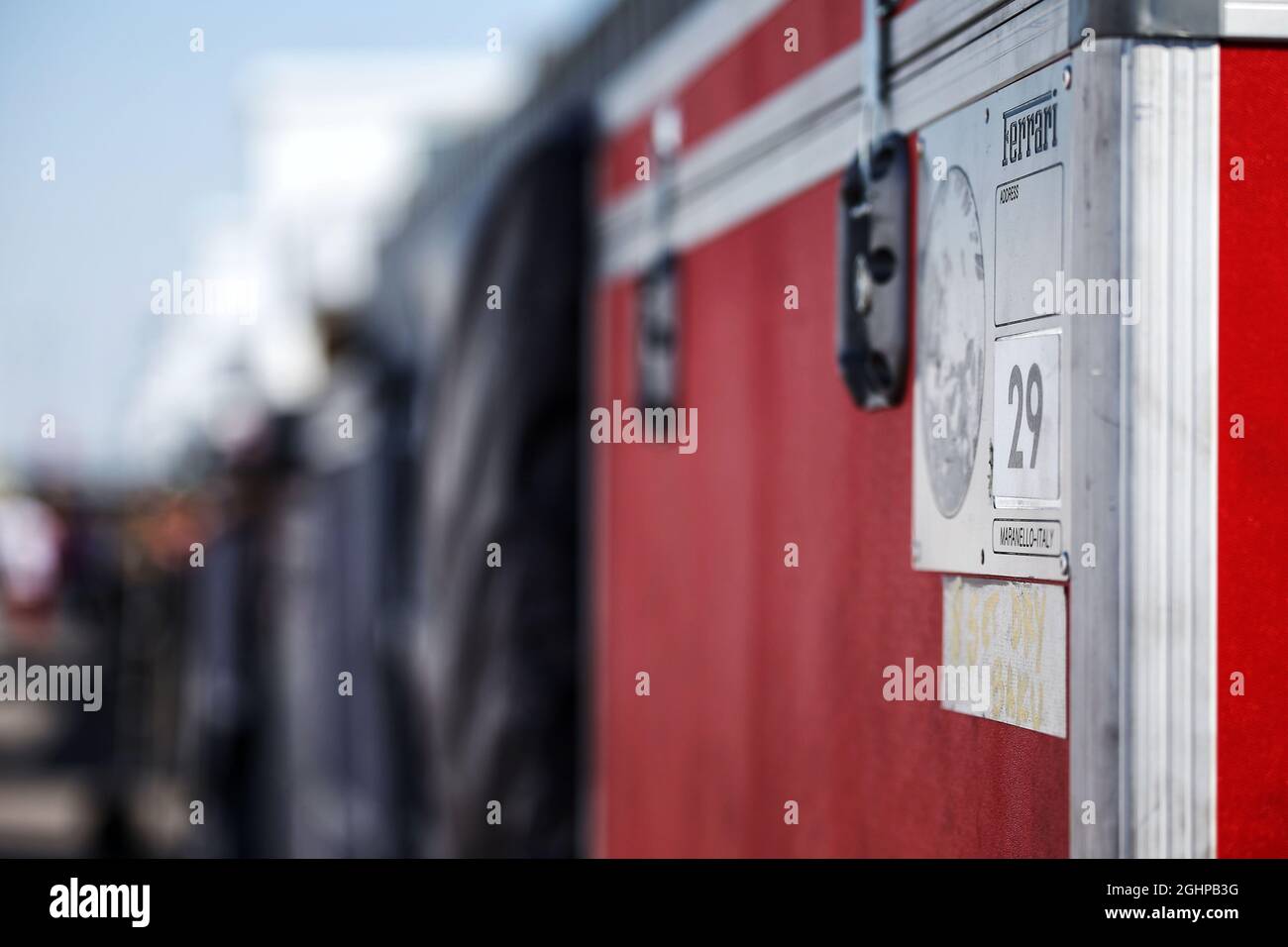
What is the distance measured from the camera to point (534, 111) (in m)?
4.09

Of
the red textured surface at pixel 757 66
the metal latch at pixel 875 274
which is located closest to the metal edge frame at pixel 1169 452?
the metal latch at pixel 875 274

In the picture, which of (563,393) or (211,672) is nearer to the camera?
(563,393)

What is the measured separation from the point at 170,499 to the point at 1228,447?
7918 mm

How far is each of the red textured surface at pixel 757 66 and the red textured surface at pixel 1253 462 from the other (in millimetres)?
686

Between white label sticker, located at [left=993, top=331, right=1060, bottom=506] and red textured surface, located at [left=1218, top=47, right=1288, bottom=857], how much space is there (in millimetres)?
155

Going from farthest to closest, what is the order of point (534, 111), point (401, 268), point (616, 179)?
point (401, 268) < point (534, 111) < point (616, 179)

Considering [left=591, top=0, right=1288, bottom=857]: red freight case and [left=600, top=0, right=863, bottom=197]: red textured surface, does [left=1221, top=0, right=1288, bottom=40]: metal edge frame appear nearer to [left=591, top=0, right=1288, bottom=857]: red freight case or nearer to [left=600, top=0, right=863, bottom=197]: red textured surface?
[left=591, top=0, right=1288, bottom=857]: red freight case

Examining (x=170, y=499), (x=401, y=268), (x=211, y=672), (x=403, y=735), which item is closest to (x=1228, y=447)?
(x=403, y=735)

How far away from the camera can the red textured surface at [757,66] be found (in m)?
2.18

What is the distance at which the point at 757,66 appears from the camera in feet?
8.18

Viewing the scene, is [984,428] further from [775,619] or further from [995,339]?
[775,619]

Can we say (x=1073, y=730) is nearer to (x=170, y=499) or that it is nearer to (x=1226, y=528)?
(x=1226, y=528)

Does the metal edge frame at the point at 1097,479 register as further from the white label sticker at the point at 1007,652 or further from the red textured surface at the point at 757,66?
the red textured surface at the point at 757,66

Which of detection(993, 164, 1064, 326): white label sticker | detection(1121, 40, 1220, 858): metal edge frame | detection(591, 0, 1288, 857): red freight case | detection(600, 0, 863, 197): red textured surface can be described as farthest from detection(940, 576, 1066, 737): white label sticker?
detection(600, 0, 863, 197): red textured surface
